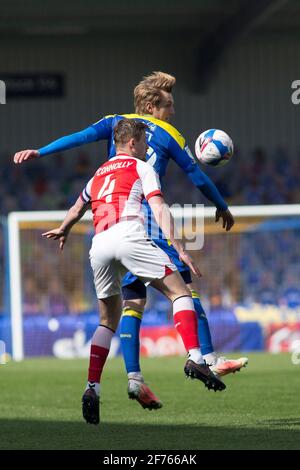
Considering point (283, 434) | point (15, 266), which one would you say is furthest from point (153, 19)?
point (283, 434)

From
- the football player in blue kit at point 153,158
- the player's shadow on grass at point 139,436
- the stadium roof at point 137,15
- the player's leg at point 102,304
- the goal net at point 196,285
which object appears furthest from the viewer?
the stadium roof at point 137,15

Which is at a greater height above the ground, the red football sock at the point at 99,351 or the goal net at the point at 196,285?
the goal net at the point at 196,285

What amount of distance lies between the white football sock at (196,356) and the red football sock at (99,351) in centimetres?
57

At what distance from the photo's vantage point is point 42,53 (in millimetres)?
24266

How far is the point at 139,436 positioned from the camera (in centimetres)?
606

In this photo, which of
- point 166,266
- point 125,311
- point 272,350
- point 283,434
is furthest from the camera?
point 272,350

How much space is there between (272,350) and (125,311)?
8.34 meters

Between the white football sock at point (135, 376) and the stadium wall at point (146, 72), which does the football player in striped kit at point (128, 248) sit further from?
the stadium wall at point (146, 72)

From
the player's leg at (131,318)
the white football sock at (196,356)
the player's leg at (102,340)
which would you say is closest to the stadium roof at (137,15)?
the player's leg at (131,318)

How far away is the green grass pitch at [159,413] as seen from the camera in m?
5.80

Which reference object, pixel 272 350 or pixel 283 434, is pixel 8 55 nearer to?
pixel 272 350

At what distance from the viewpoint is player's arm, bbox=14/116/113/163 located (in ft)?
22.9

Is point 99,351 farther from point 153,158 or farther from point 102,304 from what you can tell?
point 153,158

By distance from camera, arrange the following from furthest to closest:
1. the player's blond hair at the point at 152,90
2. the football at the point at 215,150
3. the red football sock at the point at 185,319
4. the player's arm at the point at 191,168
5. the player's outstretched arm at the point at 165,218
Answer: the football at the point at 215,150 → the player's blond hair at the point at 152,90 → the player's arm at the point at 191,168 → the red football sock at the point at 185,319 → the player's outstretched arm at the point at 165,218
